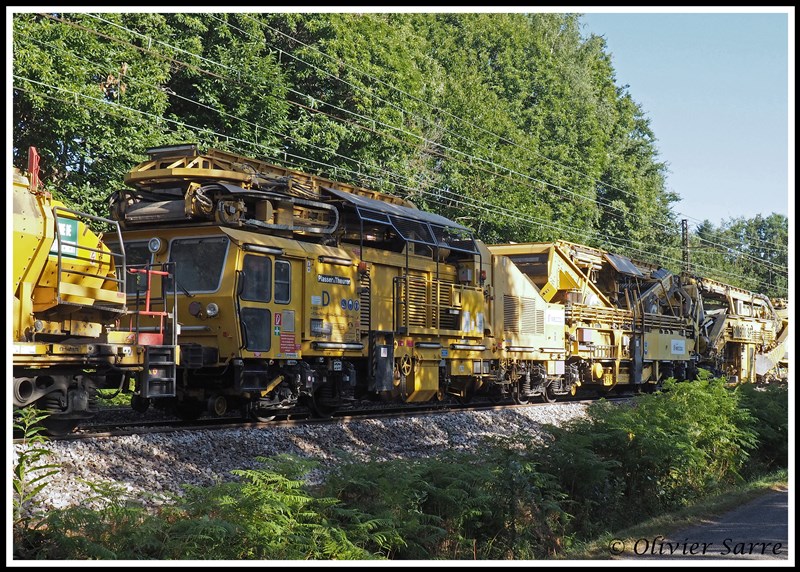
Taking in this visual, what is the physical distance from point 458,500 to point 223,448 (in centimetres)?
425

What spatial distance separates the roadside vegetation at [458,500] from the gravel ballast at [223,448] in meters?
0.35

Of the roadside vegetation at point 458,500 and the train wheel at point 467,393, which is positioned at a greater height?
the train wheel at point 467,393

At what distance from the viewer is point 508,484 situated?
10.8 m

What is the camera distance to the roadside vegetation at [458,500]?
7.61 m

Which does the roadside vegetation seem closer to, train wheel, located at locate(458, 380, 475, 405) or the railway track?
the railway track

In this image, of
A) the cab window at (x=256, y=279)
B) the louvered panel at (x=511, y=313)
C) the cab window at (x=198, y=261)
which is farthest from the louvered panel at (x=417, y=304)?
the cab window at (x=198, y=261)

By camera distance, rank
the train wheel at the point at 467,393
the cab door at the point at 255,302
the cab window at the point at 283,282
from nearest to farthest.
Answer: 1. the cab door at the point at 255,302
2. the cab window at the point at 283,282
3. the train wheel at the point at 467,393

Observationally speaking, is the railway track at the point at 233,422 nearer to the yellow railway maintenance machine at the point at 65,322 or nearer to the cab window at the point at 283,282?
the yellow railway maintenance machine at the point at 65,322

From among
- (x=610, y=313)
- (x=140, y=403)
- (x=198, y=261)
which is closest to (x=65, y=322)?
(x=198, y=261)

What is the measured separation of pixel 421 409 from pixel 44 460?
415 inches

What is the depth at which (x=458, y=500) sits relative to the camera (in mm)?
10039

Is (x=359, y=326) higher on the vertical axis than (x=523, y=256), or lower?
lower

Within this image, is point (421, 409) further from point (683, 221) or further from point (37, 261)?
point (683, 221)

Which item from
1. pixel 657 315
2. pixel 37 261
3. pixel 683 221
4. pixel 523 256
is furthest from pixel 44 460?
pixel 683 221
